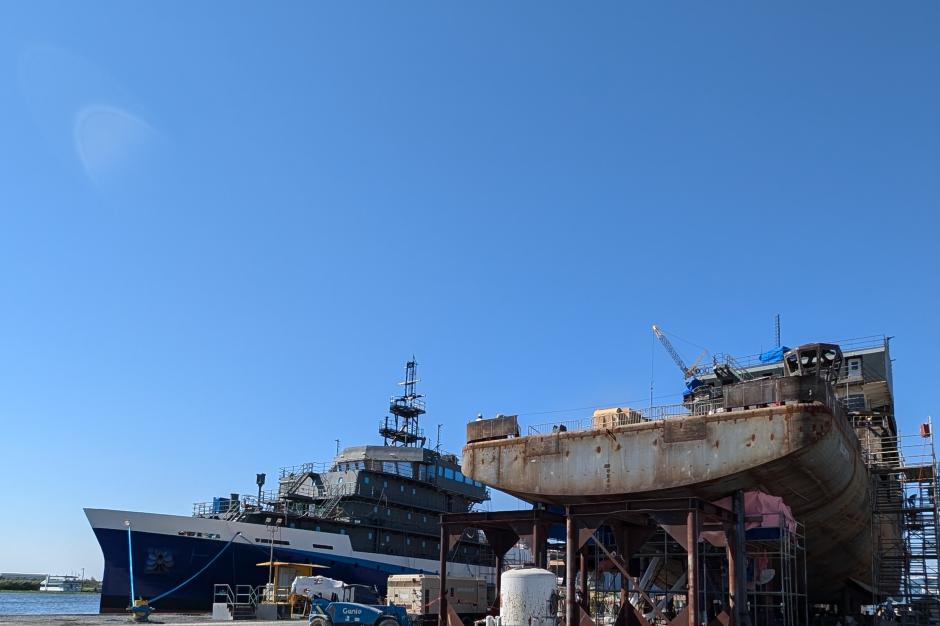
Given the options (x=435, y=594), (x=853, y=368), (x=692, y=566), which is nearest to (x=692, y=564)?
(x=692, y=566)

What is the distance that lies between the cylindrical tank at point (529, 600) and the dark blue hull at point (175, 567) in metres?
30.0

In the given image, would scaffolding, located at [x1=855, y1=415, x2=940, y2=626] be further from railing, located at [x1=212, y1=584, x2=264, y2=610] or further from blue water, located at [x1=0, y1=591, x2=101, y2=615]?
blue water, located at [x1=0, y1=591, x2=101, y2=615]

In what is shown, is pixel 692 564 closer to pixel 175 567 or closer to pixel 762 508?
pixel 762 508

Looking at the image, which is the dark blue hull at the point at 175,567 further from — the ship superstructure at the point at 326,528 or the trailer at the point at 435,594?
the trailer at the point at 435,594

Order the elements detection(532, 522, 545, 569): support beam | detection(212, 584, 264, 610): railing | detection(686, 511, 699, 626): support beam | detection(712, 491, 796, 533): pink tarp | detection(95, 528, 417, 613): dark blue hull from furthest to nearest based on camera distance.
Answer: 1. detection(212, 584, 264, 610): railing
2. detection(95, 528, 417, 613): dark blue hull
3. detection(532, 522, 545, 569): support beam
4. detection(712, 491, 796, 533): pink tarp
5. detection(686, 511, 699, 626): support beam

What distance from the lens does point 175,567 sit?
42844 millimetres

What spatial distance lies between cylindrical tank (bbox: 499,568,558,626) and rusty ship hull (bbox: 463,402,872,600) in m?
8.44

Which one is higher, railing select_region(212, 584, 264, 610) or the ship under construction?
Answer: the ship under construction

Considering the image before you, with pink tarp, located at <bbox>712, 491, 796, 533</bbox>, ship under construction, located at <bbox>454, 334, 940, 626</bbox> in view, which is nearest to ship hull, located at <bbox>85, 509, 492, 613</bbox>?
ship under construction, located at <bbox>454, 334, 940, 626</bbox>

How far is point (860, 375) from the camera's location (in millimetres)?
44062

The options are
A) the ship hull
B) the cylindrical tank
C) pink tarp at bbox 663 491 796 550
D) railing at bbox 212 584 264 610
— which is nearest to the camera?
the cylindrical tank

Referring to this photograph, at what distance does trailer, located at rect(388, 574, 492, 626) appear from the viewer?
1335 inches

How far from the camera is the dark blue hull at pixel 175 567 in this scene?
137 ft

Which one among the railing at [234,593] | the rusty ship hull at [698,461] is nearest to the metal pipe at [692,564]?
the rusty ship hull at [698,461]
